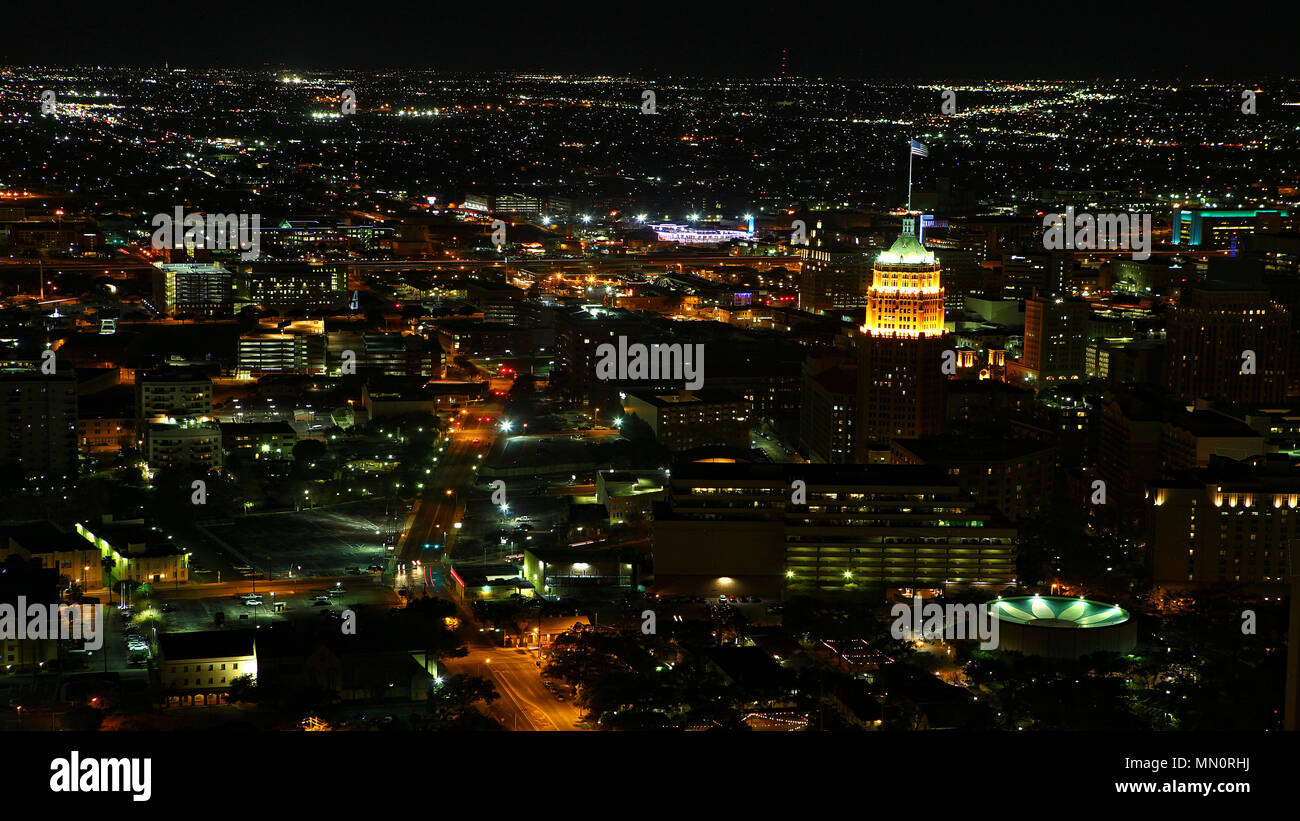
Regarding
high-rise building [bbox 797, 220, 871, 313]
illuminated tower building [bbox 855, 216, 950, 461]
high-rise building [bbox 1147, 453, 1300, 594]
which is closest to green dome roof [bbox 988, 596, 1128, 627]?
high-rise building [bbox 1147, 453, 1300, 594]

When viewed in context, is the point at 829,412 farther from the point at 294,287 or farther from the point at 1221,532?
the point at 294,287

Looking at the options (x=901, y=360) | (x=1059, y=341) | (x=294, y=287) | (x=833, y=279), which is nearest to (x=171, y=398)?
(x=901, y=360)

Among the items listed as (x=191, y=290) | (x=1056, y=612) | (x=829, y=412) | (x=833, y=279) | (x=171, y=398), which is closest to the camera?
(x=1056, y=612)

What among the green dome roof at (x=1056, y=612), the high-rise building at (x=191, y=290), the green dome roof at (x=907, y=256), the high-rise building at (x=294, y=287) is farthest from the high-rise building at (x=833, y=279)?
the green dome roof at (x=1056, y=612)

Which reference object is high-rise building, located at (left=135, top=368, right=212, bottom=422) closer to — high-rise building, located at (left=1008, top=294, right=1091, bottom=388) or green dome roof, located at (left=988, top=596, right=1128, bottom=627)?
green dome roof, located at (left=988, top=596, right=1128, bottom=627)

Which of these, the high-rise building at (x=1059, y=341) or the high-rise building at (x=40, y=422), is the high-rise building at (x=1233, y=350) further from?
the high-rise building at (x=40, y=422)
